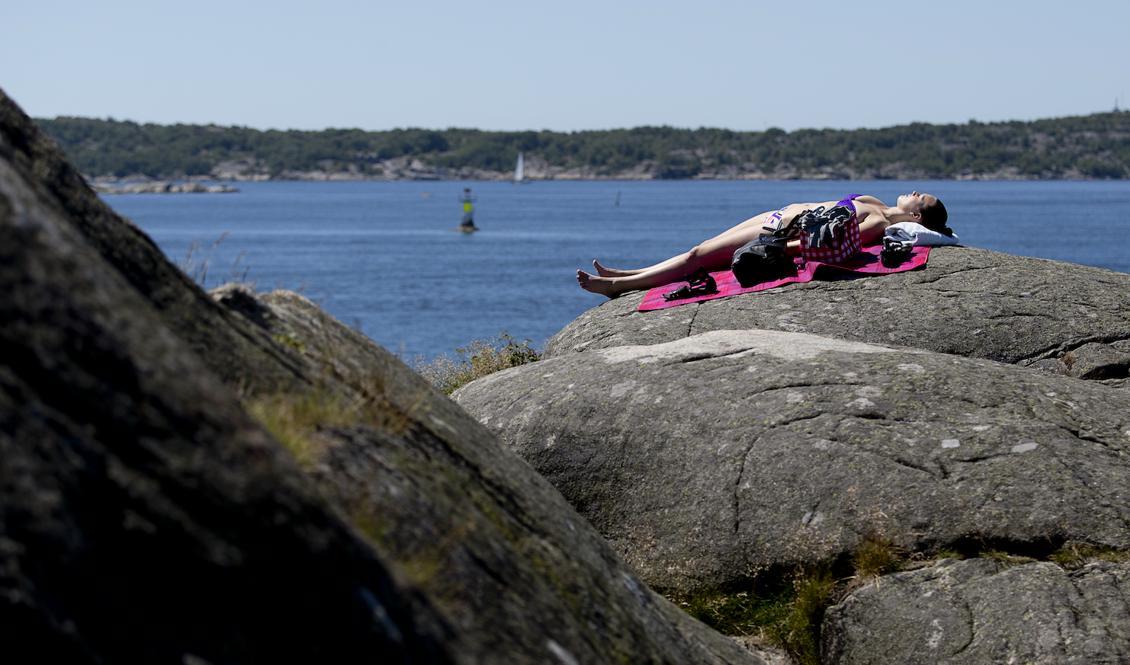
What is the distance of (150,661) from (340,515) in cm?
58

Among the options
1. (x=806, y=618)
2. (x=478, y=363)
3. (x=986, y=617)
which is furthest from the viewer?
(x=478, y=363)

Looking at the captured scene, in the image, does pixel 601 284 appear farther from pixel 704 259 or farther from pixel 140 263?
pixel 140 263

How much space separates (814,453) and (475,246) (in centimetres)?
9426

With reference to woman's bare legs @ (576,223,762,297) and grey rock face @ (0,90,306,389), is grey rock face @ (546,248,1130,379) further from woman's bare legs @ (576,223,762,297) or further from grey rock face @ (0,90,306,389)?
grey rock face @ (0,90,306,389)

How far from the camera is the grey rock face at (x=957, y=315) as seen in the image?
964 cm

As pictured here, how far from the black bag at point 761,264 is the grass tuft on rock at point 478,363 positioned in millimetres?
2212

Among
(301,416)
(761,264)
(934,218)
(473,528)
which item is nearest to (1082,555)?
(473,528)

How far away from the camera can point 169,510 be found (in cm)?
257

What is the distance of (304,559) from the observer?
2686mm

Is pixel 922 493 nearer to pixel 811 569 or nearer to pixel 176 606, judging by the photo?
pixel 811 569

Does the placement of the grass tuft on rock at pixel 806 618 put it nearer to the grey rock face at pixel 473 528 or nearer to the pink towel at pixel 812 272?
the grey rock face at pixel 473 528

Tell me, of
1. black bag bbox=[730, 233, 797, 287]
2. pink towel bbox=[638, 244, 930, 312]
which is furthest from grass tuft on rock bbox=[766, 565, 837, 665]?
black bag bbox=[730, 233, 797, 287]

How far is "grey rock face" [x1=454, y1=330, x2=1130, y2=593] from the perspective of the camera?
6.60 meters

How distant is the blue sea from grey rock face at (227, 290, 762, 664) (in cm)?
74
